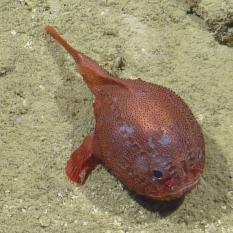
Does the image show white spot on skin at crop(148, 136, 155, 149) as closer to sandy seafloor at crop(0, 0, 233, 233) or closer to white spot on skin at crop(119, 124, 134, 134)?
white spot on skin at crop(119, 124, 134, 134)

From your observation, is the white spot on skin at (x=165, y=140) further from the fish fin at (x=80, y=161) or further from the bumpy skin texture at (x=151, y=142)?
the fish fin at (x=80, y=161)

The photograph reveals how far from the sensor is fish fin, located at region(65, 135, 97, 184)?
122 inches

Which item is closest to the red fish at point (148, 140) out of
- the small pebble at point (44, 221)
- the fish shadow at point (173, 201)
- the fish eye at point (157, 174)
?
the fish eye at point (157, 174)

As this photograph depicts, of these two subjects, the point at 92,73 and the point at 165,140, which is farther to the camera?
the point at 92,73

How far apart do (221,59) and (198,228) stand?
1.09m

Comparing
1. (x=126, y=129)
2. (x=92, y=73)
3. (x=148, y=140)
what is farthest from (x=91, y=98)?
(x=148, y=140)

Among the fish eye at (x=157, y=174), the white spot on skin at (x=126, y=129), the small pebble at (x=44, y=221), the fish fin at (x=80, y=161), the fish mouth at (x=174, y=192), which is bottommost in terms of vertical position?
the small pebble at (x=44, y=221)

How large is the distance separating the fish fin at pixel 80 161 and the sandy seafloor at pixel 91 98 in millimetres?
45

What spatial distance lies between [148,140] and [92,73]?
0.60 m

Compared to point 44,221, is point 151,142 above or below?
above

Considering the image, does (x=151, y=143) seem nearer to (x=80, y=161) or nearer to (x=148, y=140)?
(x=148, y=140)

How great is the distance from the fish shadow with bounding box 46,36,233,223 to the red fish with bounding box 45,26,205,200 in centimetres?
16

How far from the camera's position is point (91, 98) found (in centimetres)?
337

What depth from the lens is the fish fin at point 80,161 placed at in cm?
310
